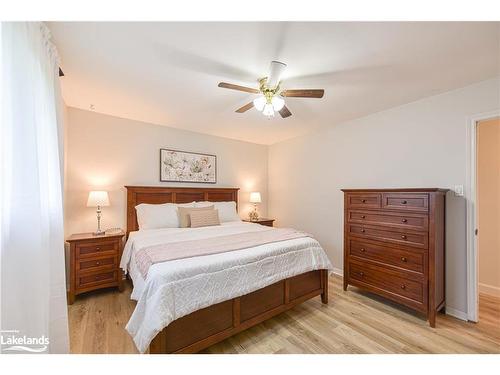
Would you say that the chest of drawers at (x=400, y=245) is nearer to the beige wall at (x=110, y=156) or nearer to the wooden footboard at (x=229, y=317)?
the wooden footboard at (x=229, y=317)

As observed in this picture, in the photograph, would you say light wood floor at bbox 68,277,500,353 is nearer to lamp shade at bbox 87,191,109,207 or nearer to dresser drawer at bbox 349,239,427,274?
dresser drawer at bbox 349,239,427,274

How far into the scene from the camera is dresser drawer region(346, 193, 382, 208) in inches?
96.3

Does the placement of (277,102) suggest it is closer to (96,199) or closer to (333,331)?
(333,331)

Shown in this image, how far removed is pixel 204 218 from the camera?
316cm

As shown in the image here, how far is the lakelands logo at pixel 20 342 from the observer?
0.94 meters

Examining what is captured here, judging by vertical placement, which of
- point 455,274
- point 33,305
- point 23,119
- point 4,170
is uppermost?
point 23,119

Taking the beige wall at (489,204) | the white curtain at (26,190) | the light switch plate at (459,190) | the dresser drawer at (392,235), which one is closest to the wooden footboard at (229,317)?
the white curtain at (26,190)

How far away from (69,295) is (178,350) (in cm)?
175

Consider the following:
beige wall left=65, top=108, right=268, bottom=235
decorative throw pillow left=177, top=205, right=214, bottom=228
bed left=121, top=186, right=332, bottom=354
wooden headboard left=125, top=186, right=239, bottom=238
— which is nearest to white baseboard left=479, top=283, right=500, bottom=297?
bed left=121, top=186, right=332, bottom=354

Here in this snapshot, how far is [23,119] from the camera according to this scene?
1051mm

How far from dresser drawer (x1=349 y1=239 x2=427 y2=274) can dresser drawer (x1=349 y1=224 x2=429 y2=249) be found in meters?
0.08

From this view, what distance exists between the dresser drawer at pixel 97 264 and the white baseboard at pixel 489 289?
4676 mm
